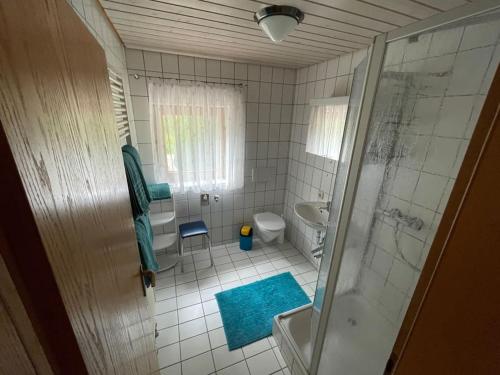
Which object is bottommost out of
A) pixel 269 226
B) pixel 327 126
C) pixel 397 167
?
pixel 269 226

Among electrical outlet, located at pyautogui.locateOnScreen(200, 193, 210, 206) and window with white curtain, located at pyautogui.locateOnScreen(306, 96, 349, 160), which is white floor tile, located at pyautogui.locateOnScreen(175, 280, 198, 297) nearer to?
electrical outlet, located at pyautogui.locateOnScreen(200, 193, 210, 206)

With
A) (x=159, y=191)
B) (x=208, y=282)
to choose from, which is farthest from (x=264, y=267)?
(x=159, y=191)

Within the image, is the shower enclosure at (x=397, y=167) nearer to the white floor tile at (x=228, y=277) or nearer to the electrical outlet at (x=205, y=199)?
the white floor tile at (x=228, y=277)

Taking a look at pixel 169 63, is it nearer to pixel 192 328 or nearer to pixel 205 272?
pixel 205 272

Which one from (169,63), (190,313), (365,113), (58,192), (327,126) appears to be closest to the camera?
(58,192)

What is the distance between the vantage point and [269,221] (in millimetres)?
2570

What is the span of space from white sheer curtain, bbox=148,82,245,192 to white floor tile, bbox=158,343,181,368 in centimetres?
137

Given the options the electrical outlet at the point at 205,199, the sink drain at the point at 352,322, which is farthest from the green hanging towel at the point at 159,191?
the sink drain at the point at 352,322

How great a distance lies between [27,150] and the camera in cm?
25

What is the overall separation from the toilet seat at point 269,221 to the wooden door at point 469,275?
198 cm

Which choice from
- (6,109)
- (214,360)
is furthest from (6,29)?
(214,360)

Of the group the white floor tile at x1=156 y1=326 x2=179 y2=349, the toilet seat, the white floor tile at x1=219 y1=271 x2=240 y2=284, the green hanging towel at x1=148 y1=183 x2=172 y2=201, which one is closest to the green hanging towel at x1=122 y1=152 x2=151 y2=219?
the green hanging towel at x1=148 y1=183 x2=172 y2=201

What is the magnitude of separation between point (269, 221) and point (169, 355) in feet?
5.14

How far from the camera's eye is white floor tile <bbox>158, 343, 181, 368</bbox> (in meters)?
1.46
